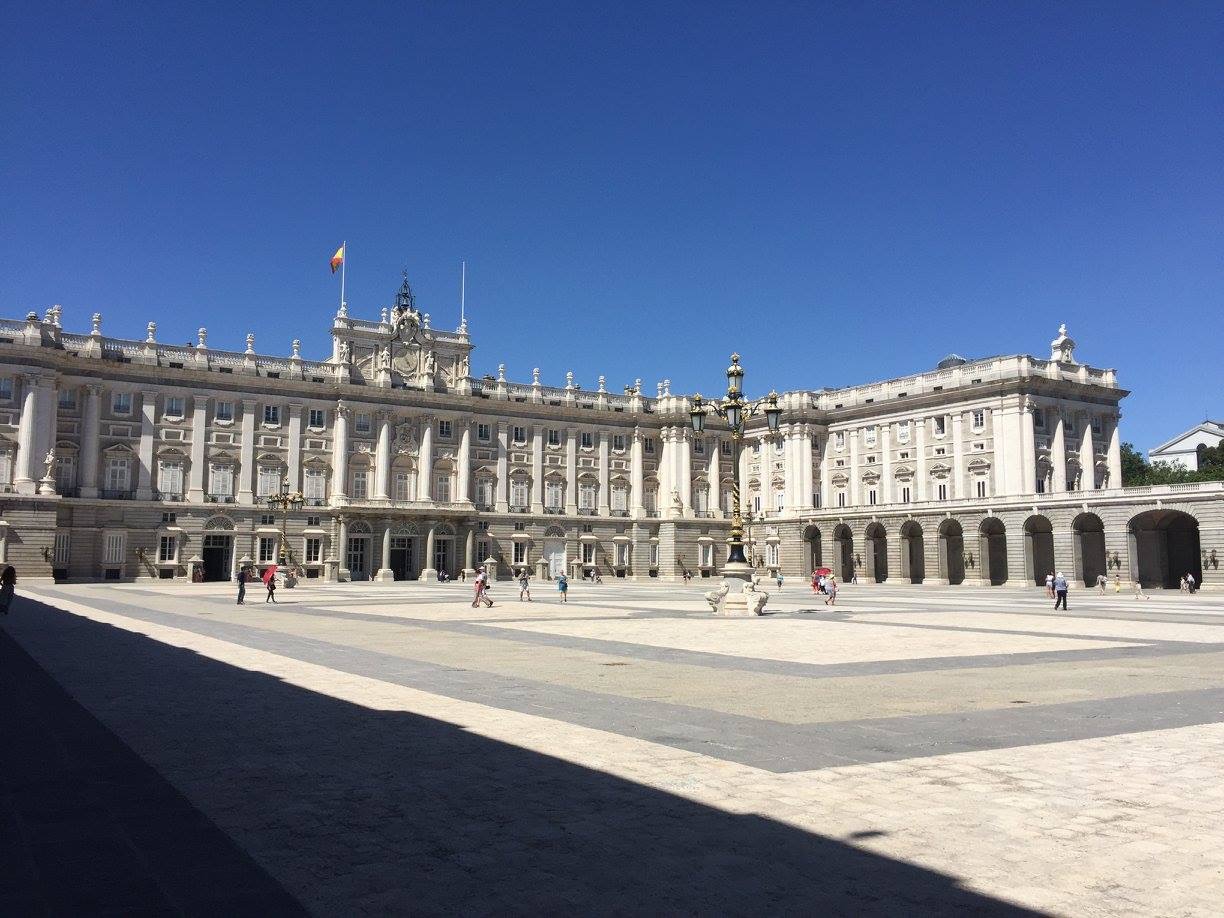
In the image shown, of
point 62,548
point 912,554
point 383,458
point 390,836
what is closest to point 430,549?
point 383,458

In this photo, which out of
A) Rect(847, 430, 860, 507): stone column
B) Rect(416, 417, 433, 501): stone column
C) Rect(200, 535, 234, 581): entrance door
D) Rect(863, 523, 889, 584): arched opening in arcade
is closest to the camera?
Rect(200, 535, 234, 581): entrance door

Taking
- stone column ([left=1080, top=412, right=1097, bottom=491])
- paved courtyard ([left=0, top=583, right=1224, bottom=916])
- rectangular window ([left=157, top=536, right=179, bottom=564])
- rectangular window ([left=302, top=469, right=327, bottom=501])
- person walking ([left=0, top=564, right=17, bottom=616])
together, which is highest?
stone column ([left=1080, top=412, right=1097, bottom=491])

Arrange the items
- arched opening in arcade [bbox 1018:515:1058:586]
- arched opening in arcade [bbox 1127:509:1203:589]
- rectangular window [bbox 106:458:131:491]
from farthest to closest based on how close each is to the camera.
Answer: arched opening in arcade [bbox 1018:515:1058:586] → arched opening in arcade [bbox 1127:509:1203:589] → rectangular window [bbox 106:458:131:491]

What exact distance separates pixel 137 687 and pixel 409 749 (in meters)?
6.28

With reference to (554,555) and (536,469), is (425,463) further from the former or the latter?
(554,555)

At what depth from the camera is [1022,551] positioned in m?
67.8

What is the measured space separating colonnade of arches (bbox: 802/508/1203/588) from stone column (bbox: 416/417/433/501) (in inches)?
1337

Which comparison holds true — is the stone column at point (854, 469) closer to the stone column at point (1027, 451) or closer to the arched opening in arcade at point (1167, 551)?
the stone column at point (1027, 451)

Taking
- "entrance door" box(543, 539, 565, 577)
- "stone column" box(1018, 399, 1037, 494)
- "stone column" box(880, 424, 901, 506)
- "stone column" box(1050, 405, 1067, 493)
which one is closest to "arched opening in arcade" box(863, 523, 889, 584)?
"stone column" box(880, 424, 901, 506)

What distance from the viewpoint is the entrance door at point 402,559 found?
74500mm

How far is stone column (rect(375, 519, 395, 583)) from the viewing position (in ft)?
232

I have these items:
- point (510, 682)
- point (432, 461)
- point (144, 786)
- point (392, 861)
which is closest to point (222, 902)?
point (392, 861)

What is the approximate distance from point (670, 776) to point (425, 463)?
6939 centimetres

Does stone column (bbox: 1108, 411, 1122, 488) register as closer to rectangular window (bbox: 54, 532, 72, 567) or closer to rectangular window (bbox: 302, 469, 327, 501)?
rectangular window (bbox: 302, 469, 327, 501)
